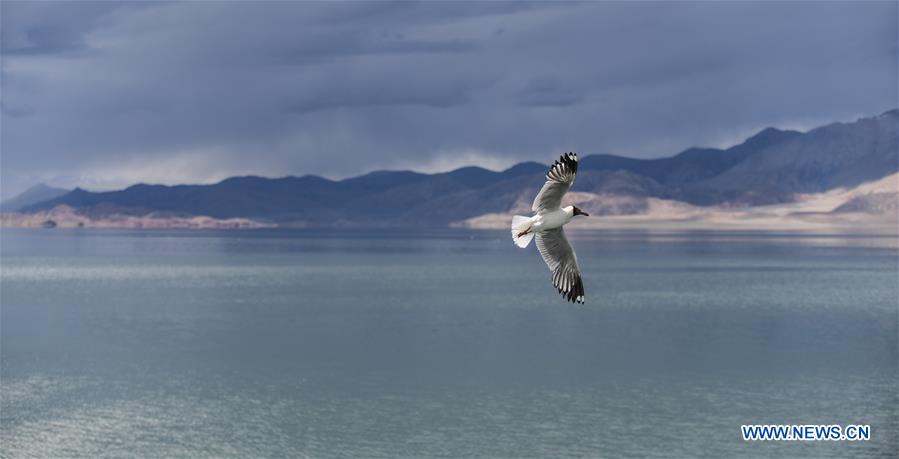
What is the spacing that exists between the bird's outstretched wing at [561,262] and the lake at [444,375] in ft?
160

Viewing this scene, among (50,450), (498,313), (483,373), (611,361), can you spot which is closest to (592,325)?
(498,313)

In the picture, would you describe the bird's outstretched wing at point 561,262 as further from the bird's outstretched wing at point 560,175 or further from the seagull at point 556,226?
the bird's outstretched wing at point 560,175

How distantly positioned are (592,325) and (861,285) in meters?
74.0

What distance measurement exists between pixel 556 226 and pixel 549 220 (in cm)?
41

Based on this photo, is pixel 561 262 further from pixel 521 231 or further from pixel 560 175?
pixel 560 175

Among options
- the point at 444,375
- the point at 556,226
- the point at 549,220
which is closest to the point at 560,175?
the point at 549,220

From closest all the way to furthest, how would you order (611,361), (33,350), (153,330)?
(611,361)
(33,350)
(153,330)

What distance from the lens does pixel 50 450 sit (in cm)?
6969

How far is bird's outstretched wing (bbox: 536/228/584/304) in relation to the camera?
Result: 21.4 meters

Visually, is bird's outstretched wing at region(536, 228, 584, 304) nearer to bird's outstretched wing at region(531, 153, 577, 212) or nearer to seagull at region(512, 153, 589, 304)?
seagull at region(512, 153, 589, 304)

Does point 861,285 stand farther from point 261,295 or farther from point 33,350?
point 33,350

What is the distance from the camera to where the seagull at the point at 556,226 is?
1970cm

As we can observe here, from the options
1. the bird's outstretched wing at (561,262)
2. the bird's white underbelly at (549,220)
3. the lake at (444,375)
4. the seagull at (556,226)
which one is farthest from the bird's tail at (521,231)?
the lake at (444,375)

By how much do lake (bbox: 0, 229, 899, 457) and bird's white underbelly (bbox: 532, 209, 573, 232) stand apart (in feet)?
166
